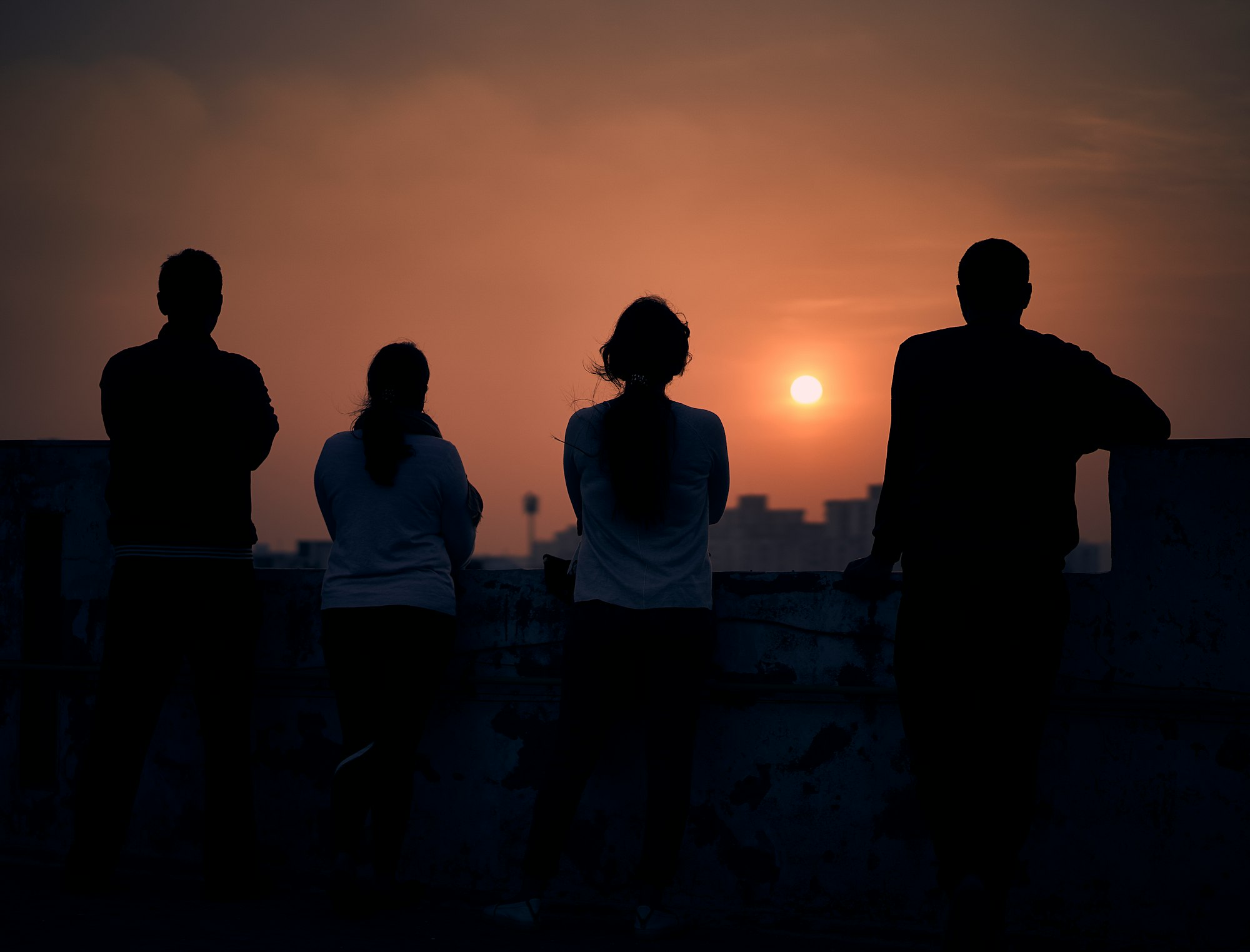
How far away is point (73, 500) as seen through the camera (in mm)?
4395

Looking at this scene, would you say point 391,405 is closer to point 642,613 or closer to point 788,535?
point 642,613

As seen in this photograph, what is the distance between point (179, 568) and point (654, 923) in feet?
5.79

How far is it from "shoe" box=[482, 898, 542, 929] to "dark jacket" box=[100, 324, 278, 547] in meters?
1.39

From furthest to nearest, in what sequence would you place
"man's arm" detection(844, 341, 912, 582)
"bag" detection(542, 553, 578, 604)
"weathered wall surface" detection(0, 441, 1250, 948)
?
"bag" detection(542, 553, 578, 604)
"weathered wall surface" detection(0, 441, 1250, 948)
"man's arm" detection(844, 341, 912, 582)

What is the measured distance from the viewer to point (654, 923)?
327 centimetres

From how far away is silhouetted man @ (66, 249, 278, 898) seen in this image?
357 centimetres

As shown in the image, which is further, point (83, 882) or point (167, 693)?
point (167, 693)

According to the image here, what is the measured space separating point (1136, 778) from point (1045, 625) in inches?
30.1

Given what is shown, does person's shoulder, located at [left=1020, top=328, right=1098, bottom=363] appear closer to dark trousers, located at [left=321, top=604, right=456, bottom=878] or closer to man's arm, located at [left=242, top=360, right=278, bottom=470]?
dark trousers, located at [left=321, top=604, right=456, bottom=878]

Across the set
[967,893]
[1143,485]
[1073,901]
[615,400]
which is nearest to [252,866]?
[615,400]

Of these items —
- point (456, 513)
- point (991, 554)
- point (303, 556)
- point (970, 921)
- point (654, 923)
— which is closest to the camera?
point (970, 921)

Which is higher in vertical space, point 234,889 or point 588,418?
point 588,418

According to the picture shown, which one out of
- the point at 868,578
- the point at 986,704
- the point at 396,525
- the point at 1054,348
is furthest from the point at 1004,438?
the point at 396,525

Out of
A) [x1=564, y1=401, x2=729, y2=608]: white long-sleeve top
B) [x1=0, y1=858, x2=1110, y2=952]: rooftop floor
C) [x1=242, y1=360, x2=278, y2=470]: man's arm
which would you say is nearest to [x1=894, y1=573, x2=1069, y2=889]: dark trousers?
[x1=0, y1=858, x2=1110, y2=952]: rooftop floor
